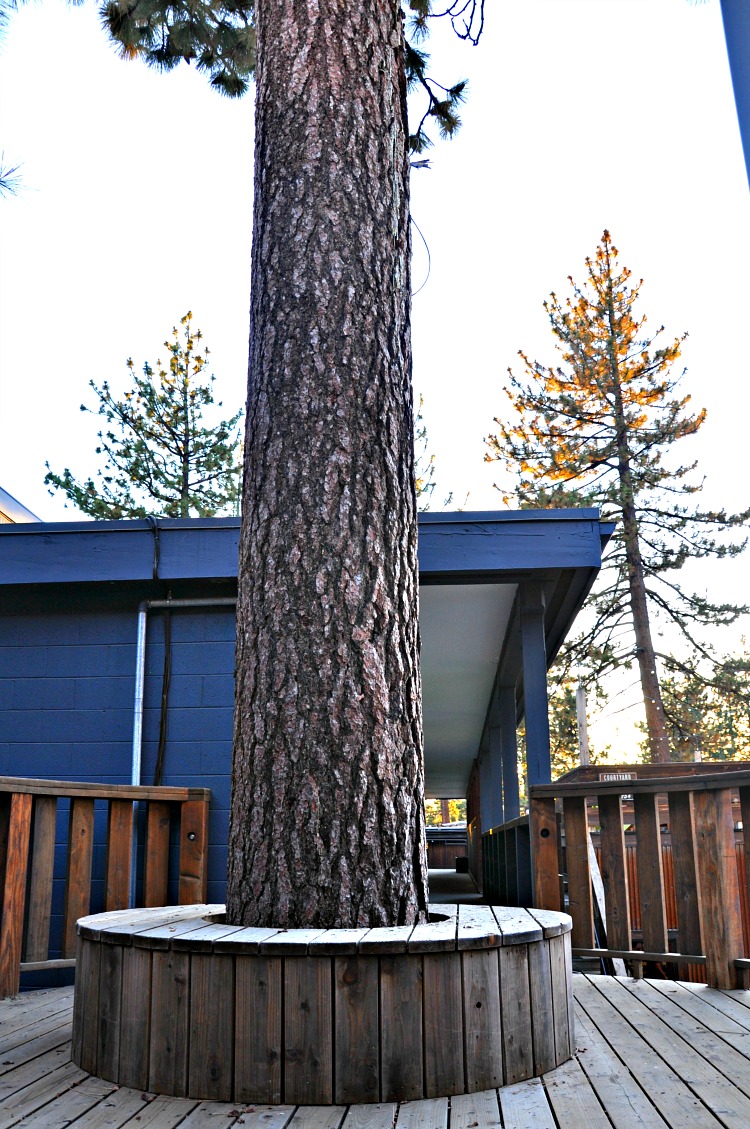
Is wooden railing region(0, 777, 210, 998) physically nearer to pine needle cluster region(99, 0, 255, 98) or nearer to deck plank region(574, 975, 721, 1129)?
deck plank region(574, 975, 721, 1129)

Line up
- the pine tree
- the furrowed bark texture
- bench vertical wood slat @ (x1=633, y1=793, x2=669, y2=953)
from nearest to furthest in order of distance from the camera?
the furrowed bark texture → bench vertical wood slat @ (x1=633, y1=793, x2=669, y2=953) → the pine tree

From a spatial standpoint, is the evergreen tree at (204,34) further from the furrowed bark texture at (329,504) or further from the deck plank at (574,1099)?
the deck plank at (574,1099)

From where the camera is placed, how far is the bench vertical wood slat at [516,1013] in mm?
2230

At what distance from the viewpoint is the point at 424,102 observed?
5.42 m

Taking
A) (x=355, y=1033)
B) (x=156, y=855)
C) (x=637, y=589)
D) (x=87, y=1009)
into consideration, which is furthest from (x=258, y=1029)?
(x=637, y=589)

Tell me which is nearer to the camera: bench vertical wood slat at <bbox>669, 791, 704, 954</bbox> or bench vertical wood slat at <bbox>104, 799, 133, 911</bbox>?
bench vertical wood slat at <bbox>669, 791, 704, 954</bbox>

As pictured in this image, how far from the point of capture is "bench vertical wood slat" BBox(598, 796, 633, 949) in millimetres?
3793

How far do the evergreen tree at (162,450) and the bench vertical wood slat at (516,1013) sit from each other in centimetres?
1762

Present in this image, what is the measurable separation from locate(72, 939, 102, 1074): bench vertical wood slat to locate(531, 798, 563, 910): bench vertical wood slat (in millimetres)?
2348

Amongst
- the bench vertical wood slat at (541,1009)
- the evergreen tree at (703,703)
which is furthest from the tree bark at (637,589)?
the bench vertical wood slat at (541,1009)

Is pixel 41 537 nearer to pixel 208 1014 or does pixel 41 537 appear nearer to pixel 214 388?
pixel 208 1014

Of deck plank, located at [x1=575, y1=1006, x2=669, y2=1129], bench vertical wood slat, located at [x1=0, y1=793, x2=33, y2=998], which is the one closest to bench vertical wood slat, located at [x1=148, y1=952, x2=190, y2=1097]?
deck plank, located at [x1=575, y1=1006, x2=669, y2=1129]

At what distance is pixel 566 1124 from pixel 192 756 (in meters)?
3.29

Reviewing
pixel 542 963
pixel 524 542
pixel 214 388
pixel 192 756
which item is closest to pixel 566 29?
pixel 524 542
